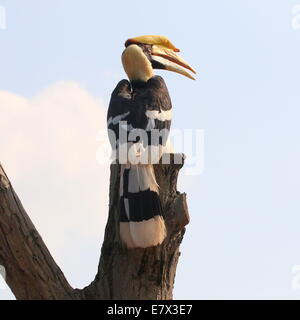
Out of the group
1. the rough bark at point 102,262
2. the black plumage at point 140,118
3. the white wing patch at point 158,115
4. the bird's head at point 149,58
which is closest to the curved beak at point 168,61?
the bird's head at point 149,58

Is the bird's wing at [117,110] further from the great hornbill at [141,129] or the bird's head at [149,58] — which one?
the bird's head at [149,58]

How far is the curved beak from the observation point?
18.7ft

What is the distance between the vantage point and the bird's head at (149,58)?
17.8 ft

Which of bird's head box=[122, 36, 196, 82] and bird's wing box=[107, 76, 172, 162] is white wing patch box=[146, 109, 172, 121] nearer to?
bird's wing box=[107, 76, 172, 162]

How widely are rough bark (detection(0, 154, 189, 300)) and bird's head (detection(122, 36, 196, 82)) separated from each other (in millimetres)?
1104

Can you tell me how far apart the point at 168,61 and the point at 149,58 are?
0.67 feet

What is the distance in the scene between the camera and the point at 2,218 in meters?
4.40

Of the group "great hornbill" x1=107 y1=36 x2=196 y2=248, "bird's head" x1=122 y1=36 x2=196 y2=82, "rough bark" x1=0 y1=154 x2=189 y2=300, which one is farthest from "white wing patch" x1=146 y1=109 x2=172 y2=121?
"rough bark" x1=0 y1=154 x2=189 y2=300

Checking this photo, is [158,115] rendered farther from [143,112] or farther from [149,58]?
[149,58]

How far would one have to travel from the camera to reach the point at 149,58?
5637 mm
